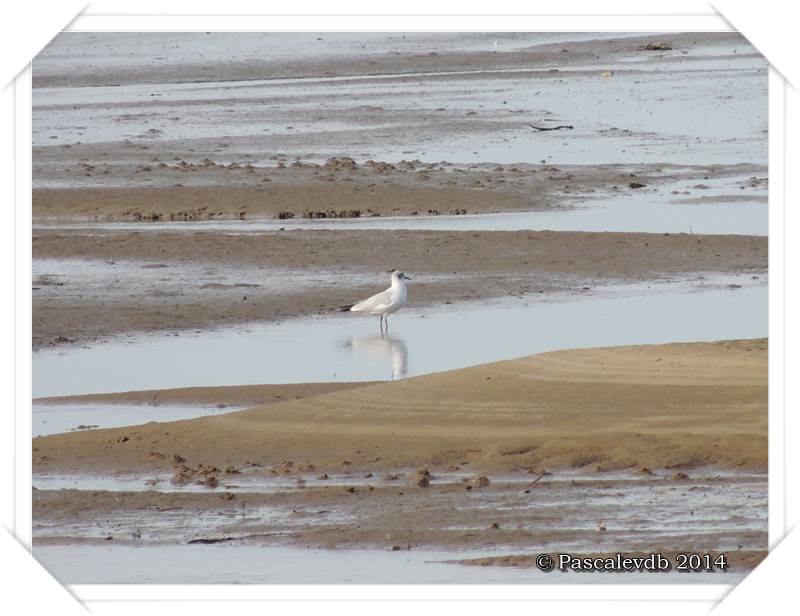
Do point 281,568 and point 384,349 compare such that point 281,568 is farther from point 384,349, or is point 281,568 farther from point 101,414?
point 384,349

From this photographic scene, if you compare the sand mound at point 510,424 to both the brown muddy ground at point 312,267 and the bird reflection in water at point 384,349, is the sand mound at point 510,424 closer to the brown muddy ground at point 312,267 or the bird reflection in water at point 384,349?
the bird reflection in water at point 384,349

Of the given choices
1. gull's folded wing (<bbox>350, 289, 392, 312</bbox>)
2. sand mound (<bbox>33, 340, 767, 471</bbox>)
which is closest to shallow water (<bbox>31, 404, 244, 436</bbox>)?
sand mound (<bbox>33, 340, 767, 471</bbox>)

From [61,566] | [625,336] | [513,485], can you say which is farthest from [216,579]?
[625,336]

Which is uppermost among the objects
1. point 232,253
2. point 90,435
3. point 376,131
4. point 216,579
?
point 376,131

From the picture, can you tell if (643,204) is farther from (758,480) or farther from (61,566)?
(61,566)

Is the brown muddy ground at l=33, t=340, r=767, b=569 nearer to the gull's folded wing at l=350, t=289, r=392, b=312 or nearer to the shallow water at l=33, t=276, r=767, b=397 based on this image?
the shallow water at l=33, t=276, r=767, b=397

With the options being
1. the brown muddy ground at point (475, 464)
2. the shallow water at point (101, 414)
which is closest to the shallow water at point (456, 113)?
the shallow water at point (101, 414)

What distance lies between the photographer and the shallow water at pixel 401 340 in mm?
13086

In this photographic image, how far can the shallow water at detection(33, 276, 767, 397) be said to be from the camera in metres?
13.1

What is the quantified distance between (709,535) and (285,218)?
12.3 m

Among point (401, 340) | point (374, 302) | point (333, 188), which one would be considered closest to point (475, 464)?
point (401, 340)

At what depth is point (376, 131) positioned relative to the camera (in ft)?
87.8

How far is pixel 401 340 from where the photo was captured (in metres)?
14.4

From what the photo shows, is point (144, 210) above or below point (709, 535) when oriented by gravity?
above
